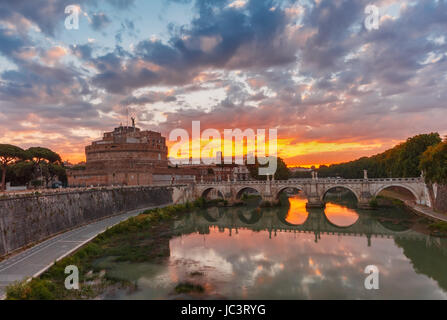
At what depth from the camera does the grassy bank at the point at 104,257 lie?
1252 centimetres

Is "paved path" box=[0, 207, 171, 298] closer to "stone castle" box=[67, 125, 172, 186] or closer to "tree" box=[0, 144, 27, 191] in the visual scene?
"tree" box=[0, 144, 27, 191]

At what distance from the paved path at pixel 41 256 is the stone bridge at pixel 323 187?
29.5 meters

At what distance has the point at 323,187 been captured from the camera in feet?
149

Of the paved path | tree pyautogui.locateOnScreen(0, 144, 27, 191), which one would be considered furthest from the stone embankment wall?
tree pyautogui.locateOnScreen(0, 144, 27, 191)

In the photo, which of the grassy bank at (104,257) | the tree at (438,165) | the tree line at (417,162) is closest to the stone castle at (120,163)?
the grassy bank at (104,257)

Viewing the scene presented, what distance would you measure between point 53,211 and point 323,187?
1361 inches

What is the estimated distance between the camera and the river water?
14656 mm

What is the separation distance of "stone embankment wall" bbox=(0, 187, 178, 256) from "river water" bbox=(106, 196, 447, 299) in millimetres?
6103

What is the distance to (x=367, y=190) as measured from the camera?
42.2 m

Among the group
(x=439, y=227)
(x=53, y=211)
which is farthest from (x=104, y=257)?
(x=439, y=227)

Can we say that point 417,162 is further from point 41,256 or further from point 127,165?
point 41,256

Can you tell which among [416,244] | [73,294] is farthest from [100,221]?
[416,244]

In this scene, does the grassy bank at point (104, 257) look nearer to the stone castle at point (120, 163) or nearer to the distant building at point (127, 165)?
the stone castle at point (120, 163)
